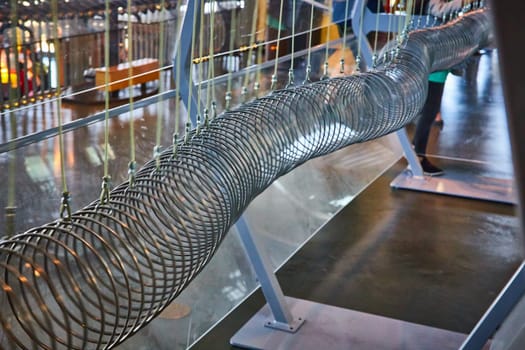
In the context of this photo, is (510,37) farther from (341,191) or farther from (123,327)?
(341,191)

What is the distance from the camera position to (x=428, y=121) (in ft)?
20.9

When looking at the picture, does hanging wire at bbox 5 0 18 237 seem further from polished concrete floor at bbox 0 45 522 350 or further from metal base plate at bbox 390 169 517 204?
metal base plate at bbox 390 169 517 204

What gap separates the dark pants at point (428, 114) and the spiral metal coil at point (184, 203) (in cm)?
252

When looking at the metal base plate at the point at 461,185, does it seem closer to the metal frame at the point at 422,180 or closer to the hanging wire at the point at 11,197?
the metal frame at the point at 422,180

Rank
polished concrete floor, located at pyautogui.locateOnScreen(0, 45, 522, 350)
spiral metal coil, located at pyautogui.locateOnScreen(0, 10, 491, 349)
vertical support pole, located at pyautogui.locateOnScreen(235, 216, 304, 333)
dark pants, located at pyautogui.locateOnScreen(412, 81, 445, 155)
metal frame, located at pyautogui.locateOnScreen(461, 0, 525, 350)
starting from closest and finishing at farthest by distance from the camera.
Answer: metal frame, located at pyautogui.locateOnScreen(461, 0, 525, 350) < spiral metal coil, located at pyautogui.locateOnScreen(0, 10, 491, 349) < polished concrete floor, located at pyautogui.locateOnScreen(0, 45, 522, 350) < vertical support pole, located at pyautogui.locateOnScreen(235, 216, 304, 333) < dark pants, located at pyautogui.locateOnScreen(412, 81, 445, 155)

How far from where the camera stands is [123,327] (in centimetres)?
140

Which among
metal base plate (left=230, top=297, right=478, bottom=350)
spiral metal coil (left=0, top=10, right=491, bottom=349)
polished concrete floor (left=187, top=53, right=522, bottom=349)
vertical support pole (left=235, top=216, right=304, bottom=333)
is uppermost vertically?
spiral metal coil (left=0, top=10, right=491, bottom=349)

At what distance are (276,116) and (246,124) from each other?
0.66 feet

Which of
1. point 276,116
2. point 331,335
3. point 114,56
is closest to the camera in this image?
point 276,116

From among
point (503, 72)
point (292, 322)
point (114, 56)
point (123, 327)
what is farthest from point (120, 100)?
point (503, 72)

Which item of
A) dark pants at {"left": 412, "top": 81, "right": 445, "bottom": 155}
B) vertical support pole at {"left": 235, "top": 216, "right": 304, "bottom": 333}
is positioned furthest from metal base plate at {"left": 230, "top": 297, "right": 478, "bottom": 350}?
dark pants at {"left": 412, "top": 81, "right": 445, "bottom": 155}

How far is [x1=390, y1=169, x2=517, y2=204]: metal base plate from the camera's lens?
5766 millimetres

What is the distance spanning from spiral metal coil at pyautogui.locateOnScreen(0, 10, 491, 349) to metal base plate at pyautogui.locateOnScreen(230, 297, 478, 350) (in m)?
0.77

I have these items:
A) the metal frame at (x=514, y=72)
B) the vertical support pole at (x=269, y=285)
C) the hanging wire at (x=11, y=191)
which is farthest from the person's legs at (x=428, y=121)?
the metal frame at (x=514, y=72)
